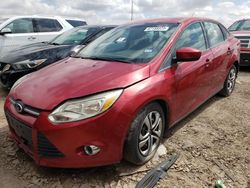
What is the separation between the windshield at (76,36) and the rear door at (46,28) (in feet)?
7.46

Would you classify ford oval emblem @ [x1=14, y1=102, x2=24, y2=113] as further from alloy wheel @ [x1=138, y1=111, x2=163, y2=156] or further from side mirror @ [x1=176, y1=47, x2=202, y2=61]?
side mirror @ [x1=176, y1=47, x2=202, y2=61]

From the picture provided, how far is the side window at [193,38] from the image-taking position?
3424mm

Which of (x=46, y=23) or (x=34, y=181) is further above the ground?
(x=46, y=23)

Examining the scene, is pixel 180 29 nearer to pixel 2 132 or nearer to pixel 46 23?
pixel 2 132

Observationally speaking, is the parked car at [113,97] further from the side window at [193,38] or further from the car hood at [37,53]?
the car hood at [37,53]

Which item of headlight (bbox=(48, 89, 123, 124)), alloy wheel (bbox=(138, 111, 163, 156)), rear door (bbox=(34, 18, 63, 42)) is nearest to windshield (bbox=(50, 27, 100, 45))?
rear door (bbox=(34, 18, 63, 42))

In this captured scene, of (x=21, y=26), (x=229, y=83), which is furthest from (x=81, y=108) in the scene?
(x=21, y=26)

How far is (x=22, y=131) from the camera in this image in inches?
102

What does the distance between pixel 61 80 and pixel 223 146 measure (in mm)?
2090

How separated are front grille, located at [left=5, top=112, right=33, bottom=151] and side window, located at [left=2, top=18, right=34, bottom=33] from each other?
20.8ft

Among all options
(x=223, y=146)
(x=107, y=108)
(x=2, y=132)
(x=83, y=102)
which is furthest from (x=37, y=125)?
(x=223, y=146)

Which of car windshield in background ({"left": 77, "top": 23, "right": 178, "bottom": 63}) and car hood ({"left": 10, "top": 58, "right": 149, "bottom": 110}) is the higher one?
car windshield in background ({"left": 77, "top": 23, "right": 178, "bottom": 63})

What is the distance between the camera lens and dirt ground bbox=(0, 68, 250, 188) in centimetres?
265

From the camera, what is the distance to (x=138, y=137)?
2.63 meters
